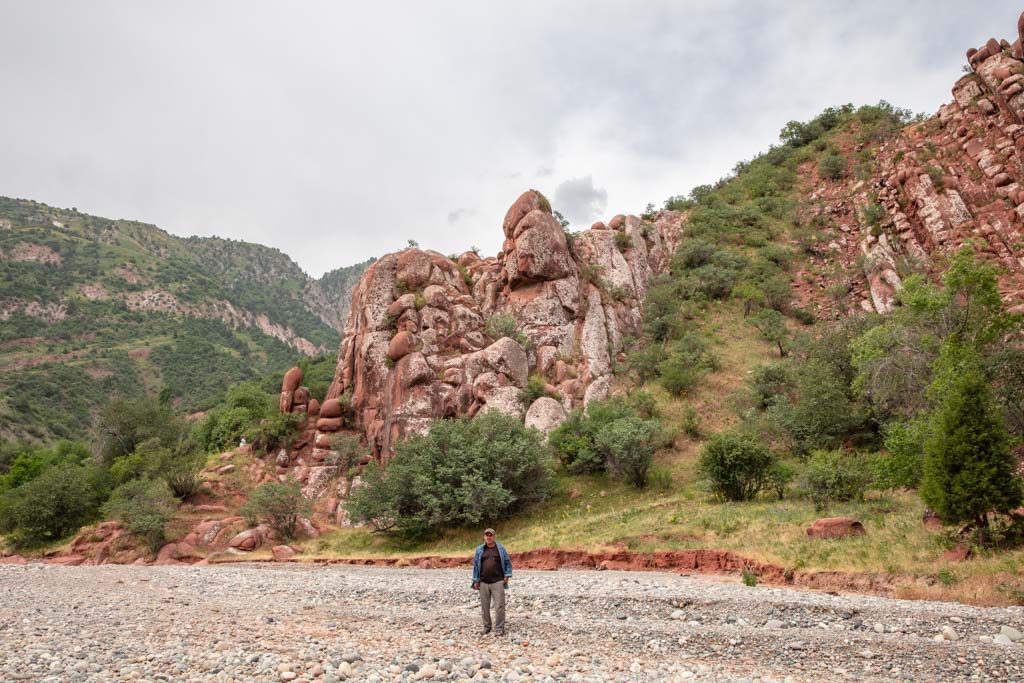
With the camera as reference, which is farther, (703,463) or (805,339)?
(805,339)

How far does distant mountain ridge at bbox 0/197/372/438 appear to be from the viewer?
103375mm

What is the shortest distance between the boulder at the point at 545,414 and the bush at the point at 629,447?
618cm

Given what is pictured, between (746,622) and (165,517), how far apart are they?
34.7 metres

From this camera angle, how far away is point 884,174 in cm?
5444

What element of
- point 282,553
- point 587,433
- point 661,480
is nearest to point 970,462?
point 661,480

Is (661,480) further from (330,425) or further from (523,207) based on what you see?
(523,207)

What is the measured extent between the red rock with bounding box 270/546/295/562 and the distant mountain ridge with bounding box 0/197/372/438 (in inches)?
2232

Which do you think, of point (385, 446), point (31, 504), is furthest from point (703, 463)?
point (31, 504)

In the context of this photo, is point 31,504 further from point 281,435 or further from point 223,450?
point 281,435

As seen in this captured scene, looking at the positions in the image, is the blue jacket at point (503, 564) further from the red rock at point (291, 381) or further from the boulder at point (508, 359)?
the red rock at point (291, 381)

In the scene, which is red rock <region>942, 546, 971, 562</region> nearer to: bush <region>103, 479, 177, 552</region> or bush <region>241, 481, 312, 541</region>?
bush <region>241, 481, 312, 541</region>

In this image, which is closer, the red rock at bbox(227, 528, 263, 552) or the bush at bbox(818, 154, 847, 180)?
the red rock at bbox(227, 528, 263, 552)

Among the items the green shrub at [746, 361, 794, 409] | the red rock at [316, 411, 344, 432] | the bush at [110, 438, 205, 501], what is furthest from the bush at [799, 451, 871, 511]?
the bush at [110, 438, 205, 501]

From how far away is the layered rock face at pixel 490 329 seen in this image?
40.9m
